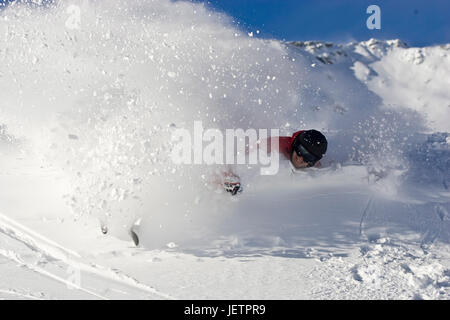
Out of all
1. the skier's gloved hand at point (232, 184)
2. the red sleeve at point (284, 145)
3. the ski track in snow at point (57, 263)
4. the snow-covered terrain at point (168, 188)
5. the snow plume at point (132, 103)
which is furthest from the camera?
the red sleeve at point (284, 145)

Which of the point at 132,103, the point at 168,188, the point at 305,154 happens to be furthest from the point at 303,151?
the point at 132,103

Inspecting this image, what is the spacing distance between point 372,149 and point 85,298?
16.7 ft

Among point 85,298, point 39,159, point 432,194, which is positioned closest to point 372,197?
point 432,194

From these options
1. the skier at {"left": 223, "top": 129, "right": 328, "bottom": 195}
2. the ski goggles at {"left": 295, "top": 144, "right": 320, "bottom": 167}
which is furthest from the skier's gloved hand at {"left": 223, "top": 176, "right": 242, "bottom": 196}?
the ski goggles at {"left": 295, "top": 144, "right": 320, "bottom": 167}

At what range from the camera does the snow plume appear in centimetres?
384

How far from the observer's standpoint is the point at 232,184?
408cm

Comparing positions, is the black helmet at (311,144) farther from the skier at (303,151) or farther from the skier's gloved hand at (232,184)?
the skier's gloved hand at (232,184)

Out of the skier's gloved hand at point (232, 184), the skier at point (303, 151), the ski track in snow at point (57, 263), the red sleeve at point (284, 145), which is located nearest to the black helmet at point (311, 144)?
the skier at point (303, 151)

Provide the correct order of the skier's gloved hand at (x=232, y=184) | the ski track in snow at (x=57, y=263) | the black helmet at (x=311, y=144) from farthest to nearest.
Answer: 1. the black helmet at (x=311, y=144)
2. the skier's gloved hand at (x=232, y=184)
3. the ski track in snow at (x=57, y=263)

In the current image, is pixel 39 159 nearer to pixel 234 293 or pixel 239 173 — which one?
pixel 239 173

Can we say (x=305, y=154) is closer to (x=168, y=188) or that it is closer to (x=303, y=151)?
(x=303, y=151)

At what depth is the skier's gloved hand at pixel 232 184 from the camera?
4078 mm

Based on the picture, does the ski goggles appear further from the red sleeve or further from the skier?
the red sleeve

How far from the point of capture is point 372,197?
448cm
